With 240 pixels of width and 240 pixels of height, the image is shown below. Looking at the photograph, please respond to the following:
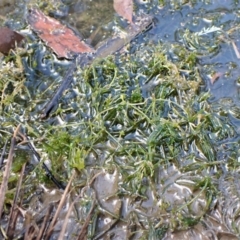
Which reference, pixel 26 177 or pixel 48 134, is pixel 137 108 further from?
pixel 26 177

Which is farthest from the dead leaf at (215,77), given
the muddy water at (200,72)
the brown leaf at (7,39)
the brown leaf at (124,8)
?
the brown leaf at (7,39)

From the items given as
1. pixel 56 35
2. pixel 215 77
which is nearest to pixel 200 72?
pixel 215 77

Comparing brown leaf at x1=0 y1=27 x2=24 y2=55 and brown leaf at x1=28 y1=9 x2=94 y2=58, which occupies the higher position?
brown leaf at x1=0 y1=27 x2=24 y2=55

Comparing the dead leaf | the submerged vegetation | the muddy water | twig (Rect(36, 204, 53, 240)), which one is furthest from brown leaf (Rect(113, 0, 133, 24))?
twig (Rect(36, 204, 53, 240))

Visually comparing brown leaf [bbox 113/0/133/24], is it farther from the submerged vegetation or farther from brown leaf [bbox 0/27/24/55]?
brown leaf [bbox 0/27/24/55]

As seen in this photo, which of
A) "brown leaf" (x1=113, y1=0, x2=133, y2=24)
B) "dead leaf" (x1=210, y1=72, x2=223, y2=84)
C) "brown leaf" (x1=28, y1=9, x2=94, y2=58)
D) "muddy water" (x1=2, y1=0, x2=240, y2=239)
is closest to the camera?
"muddy water" (x1=2, y1=0, x2=240, y2=239)

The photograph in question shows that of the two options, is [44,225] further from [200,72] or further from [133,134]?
[200,72]
